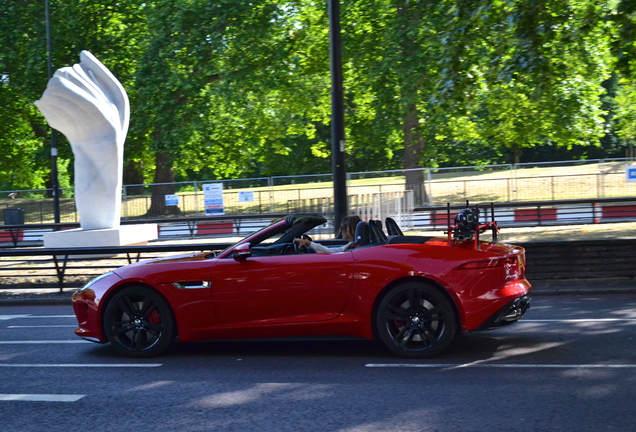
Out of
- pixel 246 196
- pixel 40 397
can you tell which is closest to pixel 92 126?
pixel 246 196

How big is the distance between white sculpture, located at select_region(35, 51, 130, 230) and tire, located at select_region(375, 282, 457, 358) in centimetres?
1489

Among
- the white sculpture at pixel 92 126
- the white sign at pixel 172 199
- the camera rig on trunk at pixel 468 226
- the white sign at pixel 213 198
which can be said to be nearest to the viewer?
the camera rig on trunk at pixel 468 226

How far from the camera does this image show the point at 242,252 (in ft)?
24.4

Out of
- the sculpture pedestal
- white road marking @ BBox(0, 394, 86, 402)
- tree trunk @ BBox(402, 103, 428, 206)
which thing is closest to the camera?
white road marking @ BBox(0, 394, 86, 402)

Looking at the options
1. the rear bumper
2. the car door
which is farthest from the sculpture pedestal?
the rear bumper

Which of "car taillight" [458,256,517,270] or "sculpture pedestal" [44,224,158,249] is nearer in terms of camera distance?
"car taillight" [458,256,517,270]

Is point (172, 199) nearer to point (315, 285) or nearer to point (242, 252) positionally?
point (242, 252)

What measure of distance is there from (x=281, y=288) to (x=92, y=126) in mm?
14565

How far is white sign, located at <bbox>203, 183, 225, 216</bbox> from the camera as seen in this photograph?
3053 cm

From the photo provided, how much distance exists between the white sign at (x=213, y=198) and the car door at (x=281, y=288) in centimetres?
2321

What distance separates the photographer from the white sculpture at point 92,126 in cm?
2006

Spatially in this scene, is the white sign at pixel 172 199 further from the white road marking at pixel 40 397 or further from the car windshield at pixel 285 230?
the white road marking at pixel 40 397

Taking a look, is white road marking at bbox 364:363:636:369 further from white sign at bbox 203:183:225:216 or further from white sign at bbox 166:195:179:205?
white sign at bbox 166:195:179:205

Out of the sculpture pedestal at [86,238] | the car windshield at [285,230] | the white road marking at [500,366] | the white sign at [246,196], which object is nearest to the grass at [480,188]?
the white sign at [246,196]
